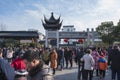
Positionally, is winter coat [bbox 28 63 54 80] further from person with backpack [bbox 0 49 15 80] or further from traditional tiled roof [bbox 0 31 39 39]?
traditional tiled roof [bbox 0 31 39 39]

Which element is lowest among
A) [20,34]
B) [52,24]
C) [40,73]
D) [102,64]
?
[102,64]

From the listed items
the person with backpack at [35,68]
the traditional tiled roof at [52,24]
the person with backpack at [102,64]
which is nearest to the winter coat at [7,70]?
the person with backpack at [35,68]

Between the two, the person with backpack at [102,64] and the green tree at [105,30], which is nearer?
the person with backpack at [102,64]

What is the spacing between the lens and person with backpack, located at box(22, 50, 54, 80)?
4555 millimetres

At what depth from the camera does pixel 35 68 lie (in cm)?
461

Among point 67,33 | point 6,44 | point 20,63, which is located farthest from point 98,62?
point 67,33

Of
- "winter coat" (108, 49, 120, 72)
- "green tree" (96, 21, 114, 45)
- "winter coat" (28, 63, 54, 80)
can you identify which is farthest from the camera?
"green tree" (96, 21, 114, 45)

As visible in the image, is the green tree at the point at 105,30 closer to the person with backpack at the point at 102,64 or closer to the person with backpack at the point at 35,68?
the person with backpack at the point at 102,64

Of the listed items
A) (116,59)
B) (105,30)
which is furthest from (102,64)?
(105,30)

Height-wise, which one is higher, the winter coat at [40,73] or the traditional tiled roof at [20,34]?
the traditional tiled roof at [20,34]

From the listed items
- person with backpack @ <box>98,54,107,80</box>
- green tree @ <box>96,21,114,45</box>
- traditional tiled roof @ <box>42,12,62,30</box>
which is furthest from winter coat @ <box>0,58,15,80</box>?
green tree @ <box>96,21,114,45</box>

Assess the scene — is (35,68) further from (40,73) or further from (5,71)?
(5,71)

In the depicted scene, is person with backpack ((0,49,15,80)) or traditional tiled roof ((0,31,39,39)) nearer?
person with backpack ((0,49,15,80))

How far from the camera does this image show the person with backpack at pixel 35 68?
4555 millimetres
